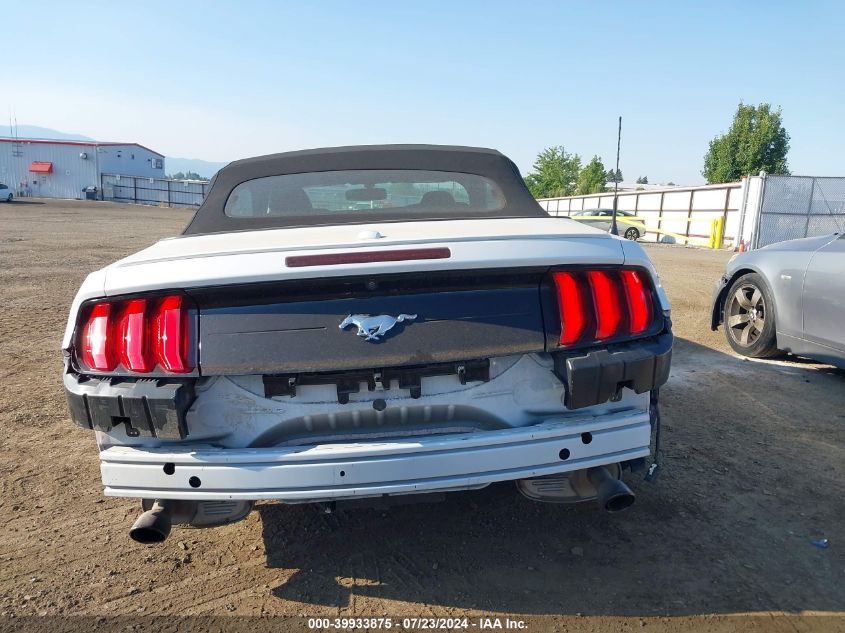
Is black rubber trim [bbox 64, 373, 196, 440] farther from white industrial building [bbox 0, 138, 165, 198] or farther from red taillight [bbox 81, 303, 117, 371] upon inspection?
white industrial building [bbox 0, 138, 165, 198]

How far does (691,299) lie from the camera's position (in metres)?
9.08

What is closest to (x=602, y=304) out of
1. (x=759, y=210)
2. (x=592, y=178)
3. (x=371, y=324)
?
(x=371, y=324)

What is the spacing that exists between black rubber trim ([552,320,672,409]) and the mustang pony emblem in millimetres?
627

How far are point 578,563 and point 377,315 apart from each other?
53.9 inches

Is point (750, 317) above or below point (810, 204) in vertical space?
below

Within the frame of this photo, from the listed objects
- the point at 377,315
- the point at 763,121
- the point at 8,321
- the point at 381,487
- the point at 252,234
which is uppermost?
the point at 763,121

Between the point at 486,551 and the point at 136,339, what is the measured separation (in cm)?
165

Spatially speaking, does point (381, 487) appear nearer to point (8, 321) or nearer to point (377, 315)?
point (377, 315)

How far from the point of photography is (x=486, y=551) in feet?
8.82

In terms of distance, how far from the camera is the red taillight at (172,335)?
2.14 meters

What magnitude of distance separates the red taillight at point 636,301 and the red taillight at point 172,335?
5.24 feet

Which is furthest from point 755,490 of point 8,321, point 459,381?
point 8,321

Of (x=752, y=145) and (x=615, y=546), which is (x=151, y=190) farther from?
(x=615, y=546)

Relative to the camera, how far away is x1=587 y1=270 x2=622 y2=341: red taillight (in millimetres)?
2305
